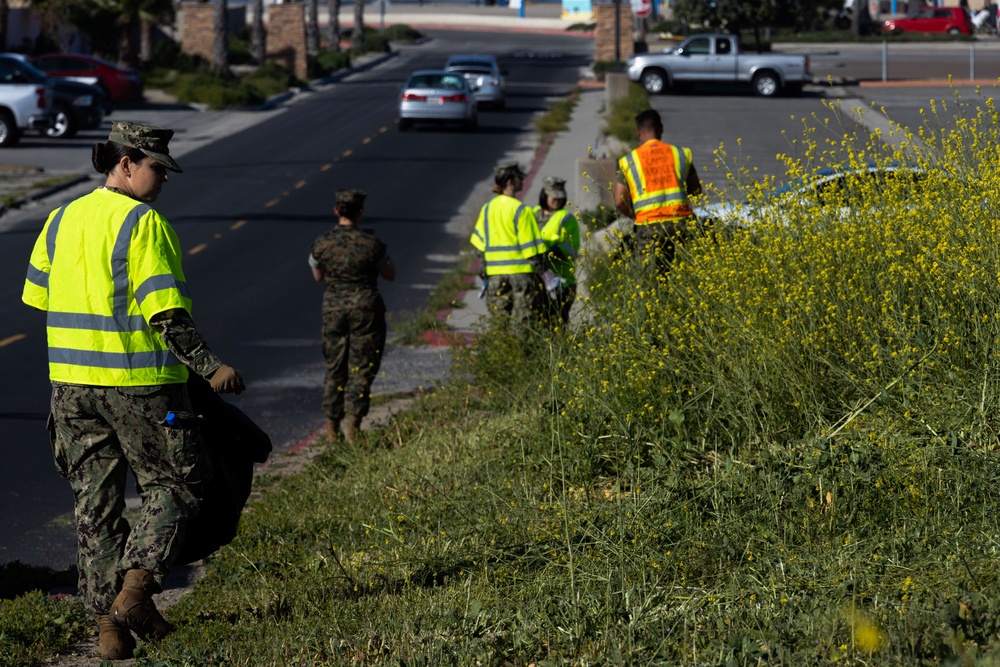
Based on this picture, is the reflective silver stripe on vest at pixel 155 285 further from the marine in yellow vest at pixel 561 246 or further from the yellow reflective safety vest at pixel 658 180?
the yellow reflective safety vest at pixel 658 180

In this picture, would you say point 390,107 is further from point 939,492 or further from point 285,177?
point 939,492

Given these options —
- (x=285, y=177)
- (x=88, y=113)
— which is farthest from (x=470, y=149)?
(x=88, y=113)

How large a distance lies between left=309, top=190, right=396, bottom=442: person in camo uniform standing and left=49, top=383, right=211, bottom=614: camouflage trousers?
12.8 feet

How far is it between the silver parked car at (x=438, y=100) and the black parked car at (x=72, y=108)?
7.69m

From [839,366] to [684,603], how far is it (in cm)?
221

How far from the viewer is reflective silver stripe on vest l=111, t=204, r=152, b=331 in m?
5.34

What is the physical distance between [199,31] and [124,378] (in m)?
54.0

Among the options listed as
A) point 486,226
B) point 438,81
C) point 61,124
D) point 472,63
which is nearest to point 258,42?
point 472,63

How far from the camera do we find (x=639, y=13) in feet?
202

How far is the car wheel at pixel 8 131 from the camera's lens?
1229 inches

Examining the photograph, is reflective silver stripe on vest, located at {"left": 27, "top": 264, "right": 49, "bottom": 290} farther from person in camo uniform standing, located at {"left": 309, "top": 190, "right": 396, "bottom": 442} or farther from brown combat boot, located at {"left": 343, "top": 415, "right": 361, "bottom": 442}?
brown combat boot, located at {"left": 343, "top": 415, "right": 361, "bottom": 442}

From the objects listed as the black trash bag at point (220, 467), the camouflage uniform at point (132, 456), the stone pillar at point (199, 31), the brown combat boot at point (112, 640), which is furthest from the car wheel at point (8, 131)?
the brown combat boot at point (112, 640)

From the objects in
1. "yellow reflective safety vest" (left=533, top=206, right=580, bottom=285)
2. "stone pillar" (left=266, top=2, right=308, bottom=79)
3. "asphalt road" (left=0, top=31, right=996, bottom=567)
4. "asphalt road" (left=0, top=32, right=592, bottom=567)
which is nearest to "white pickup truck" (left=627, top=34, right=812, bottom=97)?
"asphalt road" (left=0, top=31, right=996, bottom=567)

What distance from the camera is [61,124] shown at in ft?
109
